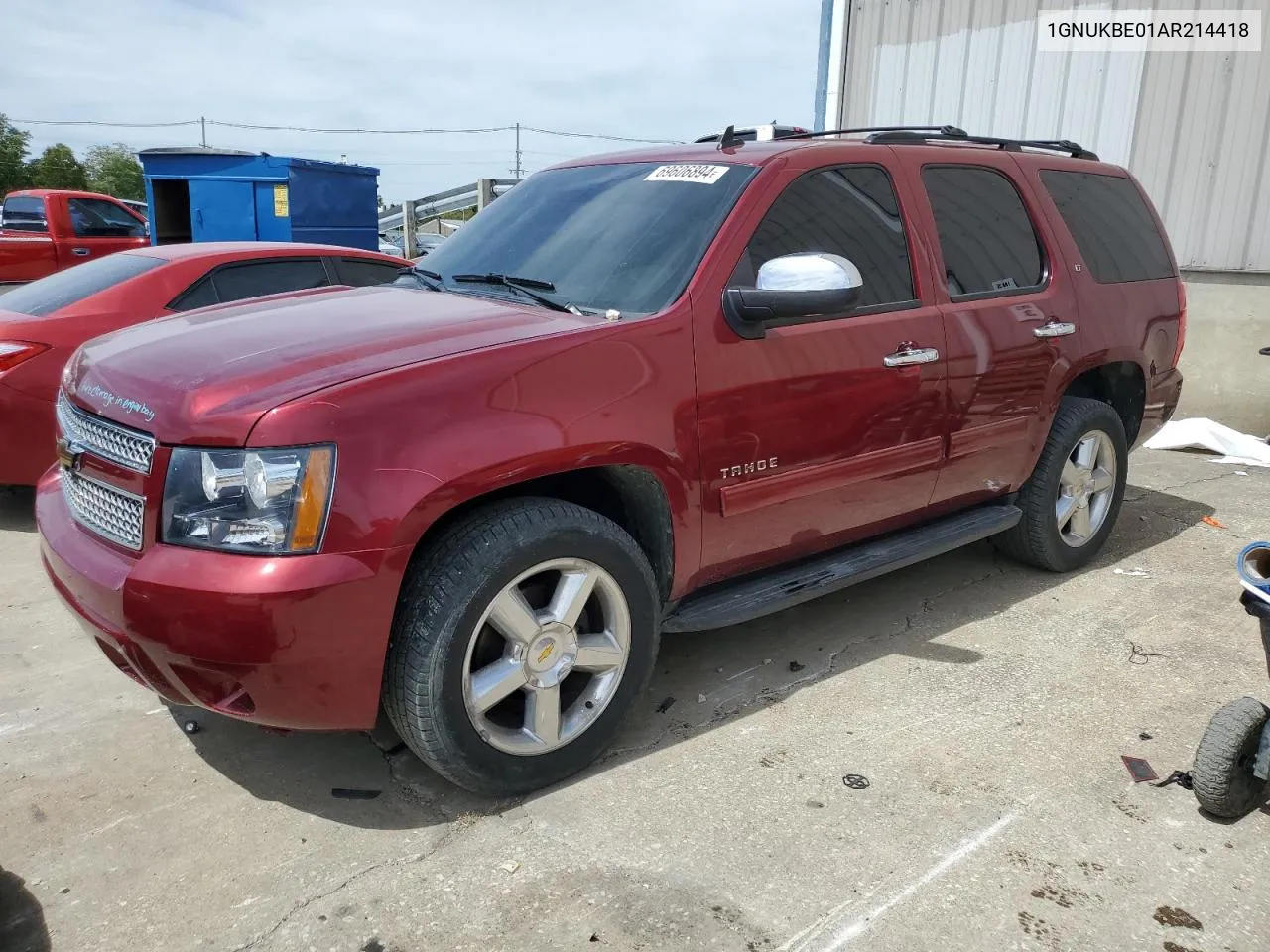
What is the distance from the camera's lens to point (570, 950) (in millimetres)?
2299

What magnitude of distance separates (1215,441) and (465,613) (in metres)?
6.89

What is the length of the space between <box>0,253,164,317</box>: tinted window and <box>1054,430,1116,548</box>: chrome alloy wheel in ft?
15.6

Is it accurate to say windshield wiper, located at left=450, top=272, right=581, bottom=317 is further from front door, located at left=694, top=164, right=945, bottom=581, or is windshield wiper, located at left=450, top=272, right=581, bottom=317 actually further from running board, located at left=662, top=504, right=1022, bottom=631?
running board, located at left=662, top=504, right=1022, bottom=631

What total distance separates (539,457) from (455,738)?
77 centimetres

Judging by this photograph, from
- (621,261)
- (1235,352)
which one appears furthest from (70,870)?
(1235,352)

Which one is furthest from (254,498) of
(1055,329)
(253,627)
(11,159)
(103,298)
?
(11,159)

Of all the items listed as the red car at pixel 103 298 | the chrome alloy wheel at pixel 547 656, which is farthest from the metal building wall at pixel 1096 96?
the chrome alloy wheel at pixel 547 656

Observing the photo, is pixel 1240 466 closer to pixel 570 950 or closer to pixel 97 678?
pixel 570 950

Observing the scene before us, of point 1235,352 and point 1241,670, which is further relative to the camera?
point 1235,352

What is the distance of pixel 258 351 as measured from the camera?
2.72 metres

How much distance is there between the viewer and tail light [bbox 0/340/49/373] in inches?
194

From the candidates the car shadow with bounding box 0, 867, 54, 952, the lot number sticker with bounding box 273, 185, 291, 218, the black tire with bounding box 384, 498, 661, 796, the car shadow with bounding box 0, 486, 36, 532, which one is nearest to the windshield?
the black tire with bounding box 384, 498, 661, 796

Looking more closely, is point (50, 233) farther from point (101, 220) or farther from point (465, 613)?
point (465, 613)

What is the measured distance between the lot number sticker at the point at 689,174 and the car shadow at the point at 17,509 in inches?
138
